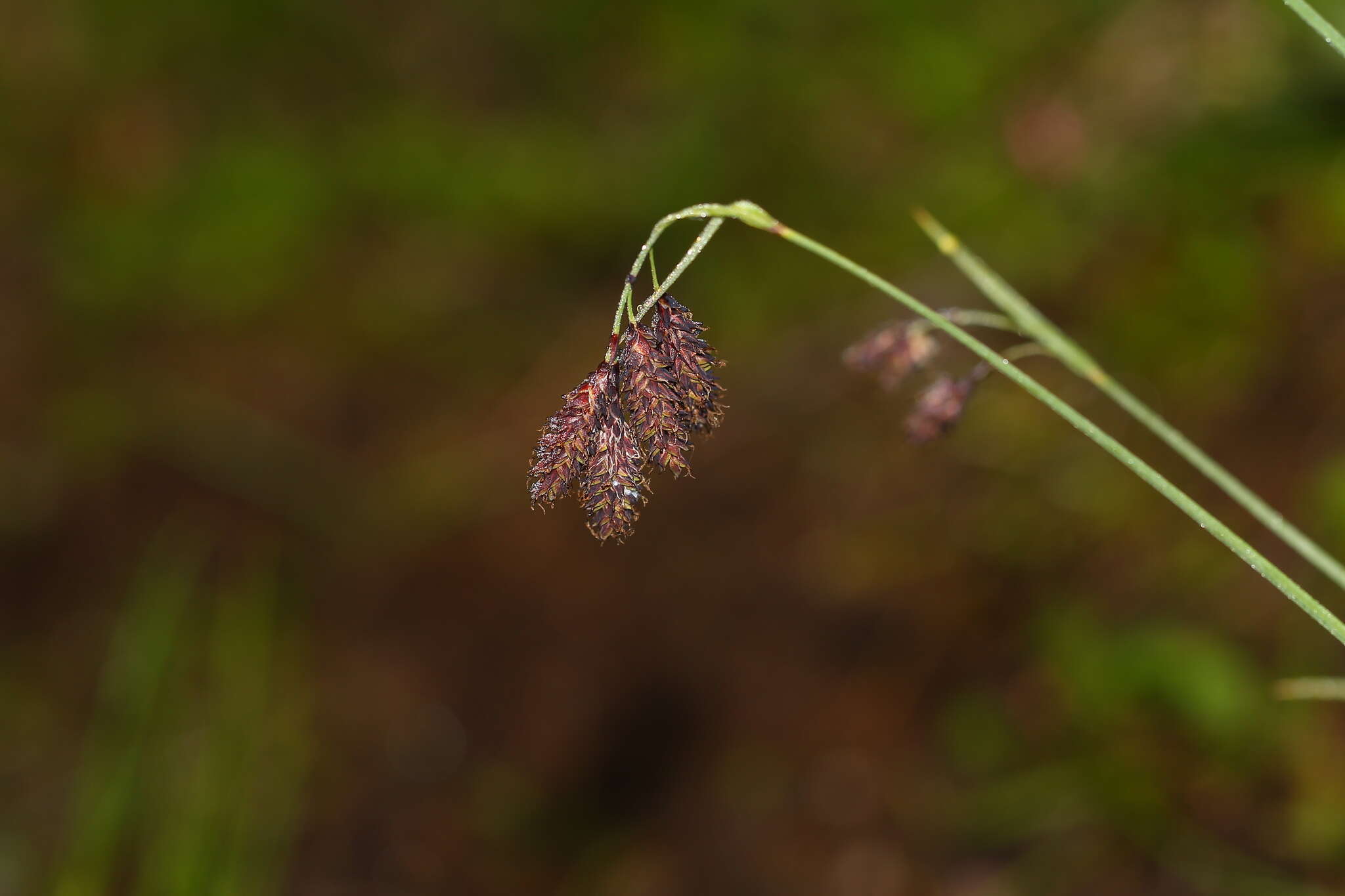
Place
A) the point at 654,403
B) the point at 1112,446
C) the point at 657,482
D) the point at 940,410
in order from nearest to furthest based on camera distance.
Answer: the point at 1112,446
the point at 654,403
the point at 940,410
the point at 657,482

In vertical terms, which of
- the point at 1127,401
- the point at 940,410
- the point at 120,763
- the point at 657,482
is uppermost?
the point at 657,482

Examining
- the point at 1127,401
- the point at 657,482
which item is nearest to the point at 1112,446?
the point at 1127,401

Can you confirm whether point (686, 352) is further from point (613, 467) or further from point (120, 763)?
point (120, 763)

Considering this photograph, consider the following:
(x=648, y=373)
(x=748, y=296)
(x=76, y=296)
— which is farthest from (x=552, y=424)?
(x=76, y=296)

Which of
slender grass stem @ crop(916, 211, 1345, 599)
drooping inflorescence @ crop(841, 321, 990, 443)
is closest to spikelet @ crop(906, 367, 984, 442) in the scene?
drooping inflorescence @ crop(841, 321, 990, 443)

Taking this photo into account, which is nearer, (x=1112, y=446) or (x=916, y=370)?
(x=1112, y=446)

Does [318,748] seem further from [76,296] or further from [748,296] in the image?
[76,296]

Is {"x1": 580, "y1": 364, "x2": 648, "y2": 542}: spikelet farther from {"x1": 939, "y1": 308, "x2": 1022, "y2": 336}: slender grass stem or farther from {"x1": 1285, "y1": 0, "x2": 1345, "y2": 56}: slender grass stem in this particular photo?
{"x1": 1285, "y1": 0, "x2": 1345, "y2": 56}: slender grass stem
